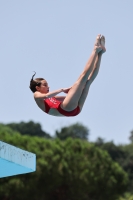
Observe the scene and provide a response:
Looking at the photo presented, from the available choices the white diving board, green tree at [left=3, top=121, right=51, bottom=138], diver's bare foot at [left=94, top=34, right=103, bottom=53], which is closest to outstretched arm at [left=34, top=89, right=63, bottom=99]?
diver's bare foot at [left=94, top=34, right=103, bottom=53]

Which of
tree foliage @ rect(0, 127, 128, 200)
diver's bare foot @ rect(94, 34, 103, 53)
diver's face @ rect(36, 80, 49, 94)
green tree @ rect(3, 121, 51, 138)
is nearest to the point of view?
diver's bare foot @ rect(94, 34, 103, 53)

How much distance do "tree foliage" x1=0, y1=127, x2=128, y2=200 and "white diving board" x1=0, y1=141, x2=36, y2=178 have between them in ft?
82.5

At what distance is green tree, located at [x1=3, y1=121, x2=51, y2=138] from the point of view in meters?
83.7

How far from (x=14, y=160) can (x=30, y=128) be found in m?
74.3

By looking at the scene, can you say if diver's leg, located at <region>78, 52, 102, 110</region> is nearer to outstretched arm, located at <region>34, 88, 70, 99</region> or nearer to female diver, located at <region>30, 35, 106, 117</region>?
female diver, located at <region>30, 35, 106, 117</region>

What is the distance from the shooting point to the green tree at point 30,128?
275ft

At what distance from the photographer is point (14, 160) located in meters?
10.6

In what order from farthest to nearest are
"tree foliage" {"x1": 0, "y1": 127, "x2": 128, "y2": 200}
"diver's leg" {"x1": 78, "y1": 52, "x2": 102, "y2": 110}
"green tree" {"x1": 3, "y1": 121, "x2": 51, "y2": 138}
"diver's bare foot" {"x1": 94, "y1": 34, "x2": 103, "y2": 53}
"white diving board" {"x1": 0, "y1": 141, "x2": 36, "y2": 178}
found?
"green tree" {"x1": 3, "y1": 121, "x2": 51, "y2": 138}, "tree foliage" {"x1": 0, "y1": 127, "x2": 128, "y2": 200}, "white diving board" {"x1": 0, "y1": 141, "x2": 36, "y2": 178}, "diver's leg" {"x1": 78, "y1": 52, "x2": 102, "y2": 110}, "diver's bare foot" {"x1": 94, "y1": 34, "x2": 103, "y2": 53}

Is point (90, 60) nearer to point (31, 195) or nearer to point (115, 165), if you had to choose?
point (31, 195)

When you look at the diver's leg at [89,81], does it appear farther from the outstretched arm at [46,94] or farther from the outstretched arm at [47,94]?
the outstretched arm at [46,94]

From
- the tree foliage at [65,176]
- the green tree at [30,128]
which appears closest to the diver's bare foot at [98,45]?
the tree foliage at [65,176]

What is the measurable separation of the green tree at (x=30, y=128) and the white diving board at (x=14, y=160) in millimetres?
71620

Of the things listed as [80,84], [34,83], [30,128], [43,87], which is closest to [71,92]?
[80,84]

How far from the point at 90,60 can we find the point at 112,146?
2392 inches
